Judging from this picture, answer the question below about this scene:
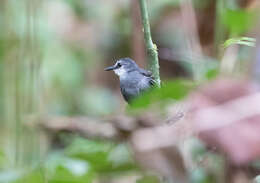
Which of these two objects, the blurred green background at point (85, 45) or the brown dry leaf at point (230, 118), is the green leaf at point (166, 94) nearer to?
the brown dry leaf at point (230, 118)

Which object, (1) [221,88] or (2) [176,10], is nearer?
(1) [221,88]

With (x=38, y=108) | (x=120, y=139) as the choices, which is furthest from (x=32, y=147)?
(x=120, y=139)

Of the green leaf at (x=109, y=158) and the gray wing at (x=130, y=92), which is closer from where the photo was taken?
the green leaf at (x=109, y=158)

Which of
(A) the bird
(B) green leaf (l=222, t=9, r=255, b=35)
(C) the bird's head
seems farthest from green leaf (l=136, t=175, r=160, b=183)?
(C) the bird's head

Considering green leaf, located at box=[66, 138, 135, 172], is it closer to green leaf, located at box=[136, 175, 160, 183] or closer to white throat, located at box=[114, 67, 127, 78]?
green leaf, located at box=[136, 175, 160, 183]

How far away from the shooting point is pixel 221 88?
1.54 feet

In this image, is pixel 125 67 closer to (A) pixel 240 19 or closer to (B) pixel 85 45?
(B) pixel 85 45

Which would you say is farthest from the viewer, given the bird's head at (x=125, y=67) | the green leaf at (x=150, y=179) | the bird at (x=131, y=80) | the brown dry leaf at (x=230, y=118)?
the bird's head at (x=125, y=67)

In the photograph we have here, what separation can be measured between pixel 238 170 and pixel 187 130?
5 centimetres

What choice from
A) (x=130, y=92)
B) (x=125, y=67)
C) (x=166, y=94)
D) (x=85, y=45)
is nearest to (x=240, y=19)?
(x=166, y=94)

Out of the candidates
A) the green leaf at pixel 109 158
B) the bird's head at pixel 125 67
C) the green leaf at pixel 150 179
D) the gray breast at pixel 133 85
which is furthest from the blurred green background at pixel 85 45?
the green leaf at pixel 150 179

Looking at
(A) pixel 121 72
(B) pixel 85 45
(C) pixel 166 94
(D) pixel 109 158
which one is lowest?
(B) pixel 85 45

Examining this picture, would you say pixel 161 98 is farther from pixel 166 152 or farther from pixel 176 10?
pixel 176 10

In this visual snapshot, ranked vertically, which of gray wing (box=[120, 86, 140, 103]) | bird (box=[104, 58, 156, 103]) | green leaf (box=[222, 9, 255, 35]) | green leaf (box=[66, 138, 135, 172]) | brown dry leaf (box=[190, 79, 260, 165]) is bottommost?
gray wing (box=[120, 86, 140, 103])
